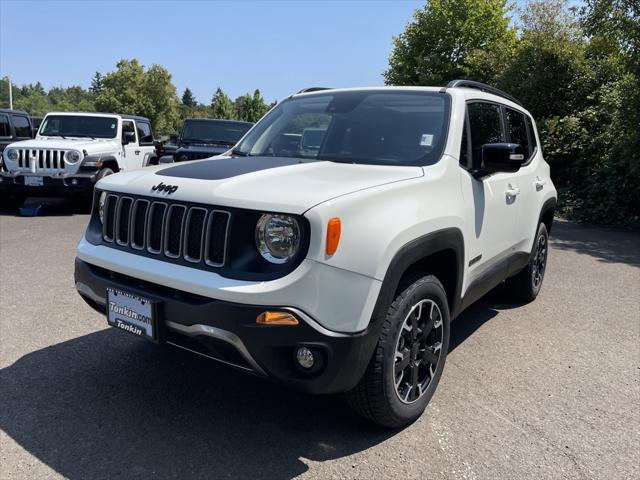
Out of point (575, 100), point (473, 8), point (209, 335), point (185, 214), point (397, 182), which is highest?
point (473, 8)

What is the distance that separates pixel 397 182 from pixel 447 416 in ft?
4.52

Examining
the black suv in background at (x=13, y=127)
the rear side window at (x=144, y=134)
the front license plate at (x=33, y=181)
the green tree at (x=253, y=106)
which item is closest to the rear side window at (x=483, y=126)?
the front license plate at (x=33, y=181)

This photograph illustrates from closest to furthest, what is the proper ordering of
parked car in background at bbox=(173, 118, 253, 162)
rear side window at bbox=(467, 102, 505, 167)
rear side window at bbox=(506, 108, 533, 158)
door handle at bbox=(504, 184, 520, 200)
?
1. rear side window at bbox=(467, 102, 505, 167)
2. door handle at bbox=(504, 184, 520, 200)
3. rear side window at bbox=(506, 108, 533, 158)
4. parked car in background at bbox=(173, 118, 253, 162)

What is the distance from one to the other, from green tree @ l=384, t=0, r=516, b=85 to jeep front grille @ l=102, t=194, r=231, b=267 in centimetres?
2458

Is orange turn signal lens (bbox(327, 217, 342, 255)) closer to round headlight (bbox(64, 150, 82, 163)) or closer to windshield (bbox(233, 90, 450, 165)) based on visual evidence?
windshield (bbox(233, 90, 450, 165))

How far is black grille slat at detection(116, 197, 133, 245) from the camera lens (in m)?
2.87

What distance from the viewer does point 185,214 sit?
8.38 feet

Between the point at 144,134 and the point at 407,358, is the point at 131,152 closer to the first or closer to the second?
the point at 144,134

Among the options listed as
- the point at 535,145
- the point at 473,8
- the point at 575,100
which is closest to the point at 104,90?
the point at 473,8

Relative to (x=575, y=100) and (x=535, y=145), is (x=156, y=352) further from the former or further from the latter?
(x=575, y=100)

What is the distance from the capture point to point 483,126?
3.77m

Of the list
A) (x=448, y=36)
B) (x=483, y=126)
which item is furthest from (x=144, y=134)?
(x=448, y=36)

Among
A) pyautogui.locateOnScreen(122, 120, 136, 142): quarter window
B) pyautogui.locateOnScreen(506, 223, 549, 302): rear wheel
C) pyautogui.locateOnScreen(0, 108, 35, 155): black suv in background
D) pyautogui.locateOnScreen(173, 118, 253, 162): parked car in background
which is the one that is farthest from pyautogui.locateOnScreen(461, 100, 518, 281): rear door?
pyautogui.locateOnScreen(0, 108, 35, 155): black suv in background

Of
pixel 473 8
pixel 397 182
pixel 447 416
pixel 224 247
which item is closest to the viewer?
pixel 224 247
